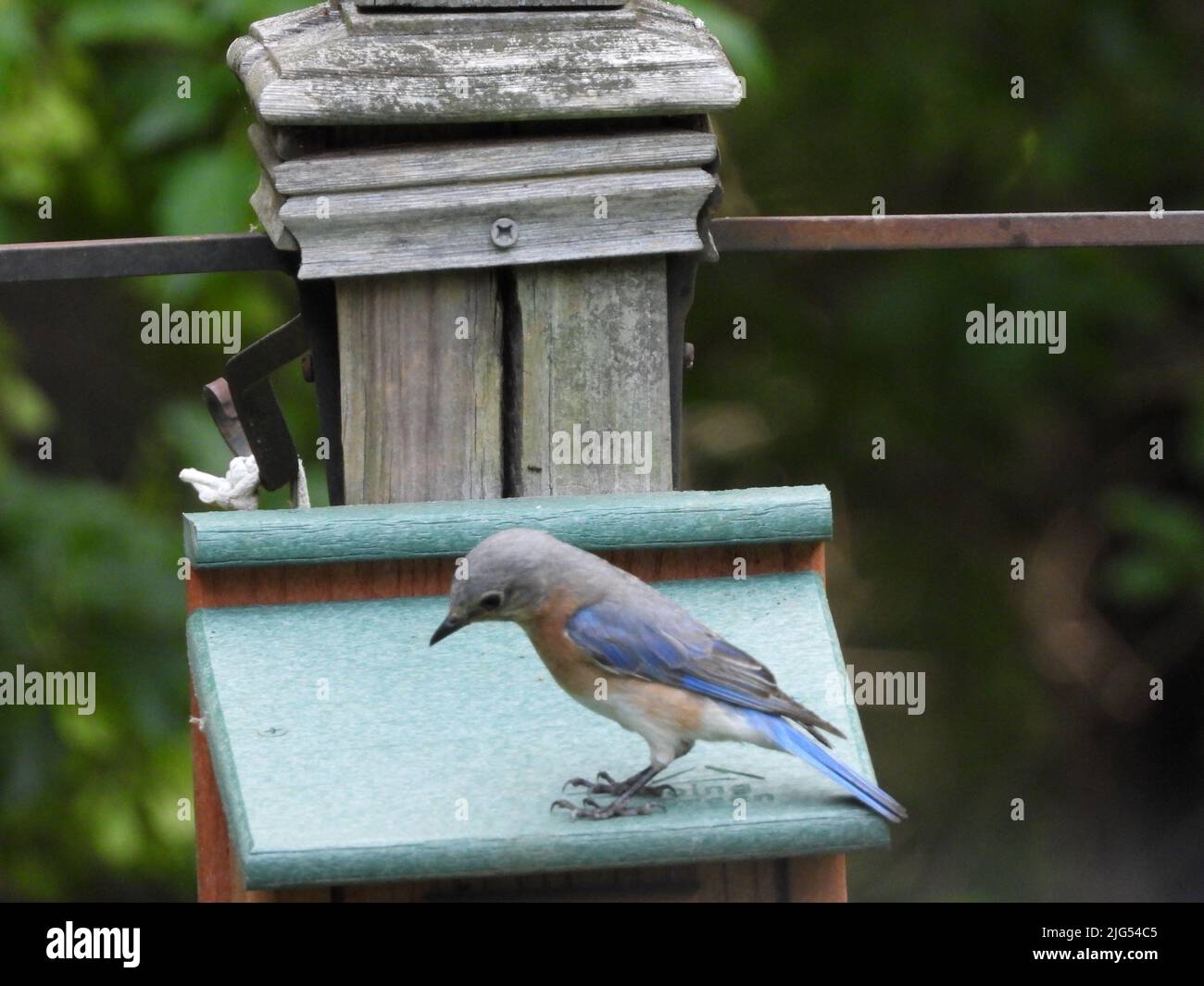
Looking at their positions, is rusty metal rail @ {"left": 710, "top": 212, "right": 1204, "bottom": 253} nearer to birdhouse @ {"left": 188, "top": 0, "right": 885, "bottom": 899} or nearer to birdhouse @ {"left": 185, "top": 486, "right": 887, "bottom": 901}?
birdhouse @ {"left": 188, "top": 0, "right": 885, "bottom": 899}

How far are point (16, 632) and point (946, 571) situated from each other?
3667 millimetres

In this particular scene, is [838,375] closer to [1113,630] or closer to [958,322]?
[958,322]

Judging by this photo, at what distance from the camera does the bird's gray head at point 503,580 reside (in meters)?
2.53

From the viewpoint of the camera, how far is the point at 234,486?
317 cm

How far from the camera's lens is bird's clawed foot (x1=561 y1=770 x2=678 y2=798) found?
97.1 inches

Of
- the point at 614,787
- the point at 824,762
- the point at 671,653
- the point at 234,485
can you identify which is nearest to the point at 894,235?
the point at 671,653

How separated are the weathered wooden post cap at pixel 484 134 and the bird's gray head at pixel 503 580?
52 centimetres

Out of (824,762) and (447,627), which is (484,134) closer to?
(447,627)

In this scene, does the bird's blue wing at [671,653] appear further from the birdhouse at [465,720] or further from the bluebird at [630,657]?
the birdhouse at [465,720]

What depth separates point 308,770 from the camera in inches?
96.5

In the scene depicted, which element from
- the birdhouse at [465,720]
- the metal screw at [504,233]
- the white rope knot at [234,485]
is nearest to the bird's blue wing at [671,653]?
the birdhouse at [465,720]

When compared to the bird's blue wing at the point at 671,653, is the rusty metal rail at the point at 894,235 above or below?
above

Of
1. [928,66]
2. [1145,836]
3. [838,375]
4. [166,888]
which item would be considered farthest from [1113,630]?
[166,888]

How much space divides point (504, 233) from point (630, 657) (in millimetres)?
730
